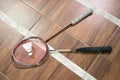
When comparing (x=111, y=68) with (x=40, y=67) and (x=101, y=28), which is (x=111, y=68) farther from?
(x=40, y=67)

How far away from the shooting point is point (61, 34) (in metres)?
1.85

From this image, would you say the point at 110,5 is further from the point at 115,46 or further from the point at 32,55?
the point at 32,55

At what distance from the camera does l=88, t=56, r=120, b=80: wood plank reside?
68.3 inches

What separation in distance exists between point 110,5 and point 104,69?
517 millimetres

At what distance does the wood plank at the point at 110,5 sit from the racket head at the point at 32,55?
0.54m

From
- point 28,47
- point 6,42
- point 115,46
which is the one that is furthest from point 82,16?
point 6,42

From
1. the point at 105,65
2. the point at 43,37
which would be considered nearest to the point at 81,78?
the point at 105,65

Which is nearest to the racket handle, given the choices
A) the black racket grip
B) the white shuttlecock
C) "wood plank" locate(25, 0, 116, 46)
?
"wood plank" locate(25, 0, 116, 46)

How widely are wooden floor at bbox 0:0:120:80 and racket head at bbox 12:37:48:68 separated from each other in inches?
1.7

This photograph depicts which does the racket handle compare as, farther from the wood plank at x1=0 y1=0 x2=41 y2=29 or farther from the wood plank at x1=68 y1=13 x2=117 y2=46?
the wood plank at x1=0 y1=0 x2=41 y2=29

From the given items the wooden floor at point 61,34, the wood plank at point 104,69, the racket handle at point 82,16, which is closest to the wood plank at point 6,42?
the wooden floor at point 61,34

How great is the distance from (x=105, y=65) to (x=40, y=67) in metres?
0.46

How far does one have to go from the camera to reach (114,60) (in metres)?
1.78

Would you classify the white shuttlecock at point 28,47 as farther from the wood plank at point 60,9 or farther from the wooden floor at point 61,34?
the wood plank at point 60,9
